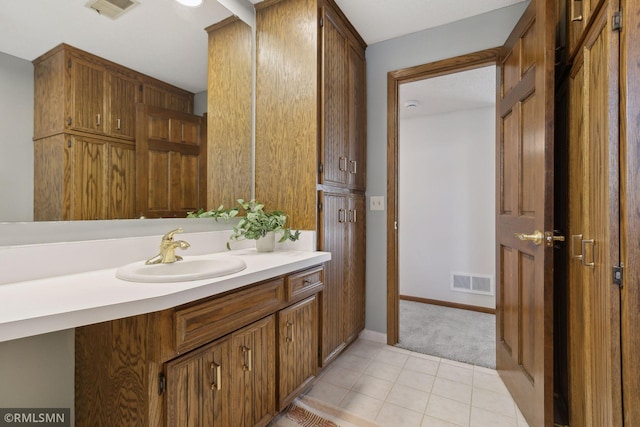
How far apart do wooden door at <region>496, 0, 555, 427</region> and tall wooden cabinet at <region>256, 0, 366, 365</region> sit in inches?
37.9

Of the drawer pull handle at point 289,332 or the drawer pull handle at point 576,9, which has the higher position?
the drawer pull handle at point 576,9

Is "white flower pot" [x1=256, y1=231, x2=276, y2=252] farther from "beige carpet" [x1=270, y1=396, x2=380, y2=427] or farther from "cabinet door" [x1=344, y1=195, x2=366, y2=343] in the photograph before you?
"beige carpet" [x1=270, y1=396, x2=380, y2=427]

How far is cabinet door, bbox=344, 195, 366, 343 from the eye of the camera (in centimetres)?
209

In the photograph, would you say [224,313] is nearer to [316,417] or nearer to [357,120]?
[316,417]

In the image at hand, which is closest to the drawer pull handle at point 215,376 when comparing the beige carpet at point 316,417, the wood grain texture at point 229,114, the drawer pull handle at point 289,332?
the drawer pull handle at point 289,332

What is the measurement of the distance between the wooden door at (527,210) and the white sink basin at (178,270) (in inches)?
50.9

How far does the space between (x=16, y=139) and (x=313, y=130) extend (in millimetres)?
1239

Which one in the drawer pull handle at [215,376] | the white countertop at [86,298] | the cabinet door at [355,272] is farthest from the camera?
the cabinet door at [355,272]

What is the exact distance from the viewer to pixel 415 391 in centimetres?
168

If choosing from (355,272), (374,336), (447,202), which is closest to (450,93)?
(447,202)

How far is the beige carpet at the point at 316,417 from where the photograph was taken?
141cm

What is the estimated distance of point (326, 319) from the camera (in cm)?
178

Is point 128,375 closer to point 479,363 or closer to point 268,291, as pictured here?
point 268,291

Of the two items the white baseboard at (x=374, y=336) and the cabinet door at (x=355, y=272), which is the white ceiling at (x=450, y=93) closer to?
the cabinet door at (x=355, y=272)
